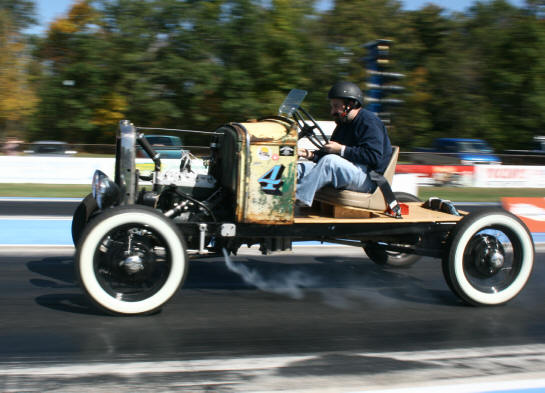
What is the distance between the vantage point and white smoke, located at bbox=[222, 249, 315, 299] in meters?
5.51

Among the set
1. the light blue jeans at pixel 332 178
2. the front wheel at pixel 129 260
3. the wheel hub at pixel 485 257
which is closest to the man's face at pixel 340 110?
the light blue jeans at pixel 332 178

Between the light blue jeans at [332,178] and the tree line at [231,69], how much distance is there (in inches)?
981

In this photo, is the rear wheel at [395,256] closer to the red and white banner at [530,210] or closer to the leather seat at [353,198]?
the leather seat at [353,198]

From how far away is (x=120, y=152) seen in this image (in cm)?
491

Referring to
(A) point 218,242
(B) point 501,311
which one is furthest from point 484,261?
(A) point 218,242

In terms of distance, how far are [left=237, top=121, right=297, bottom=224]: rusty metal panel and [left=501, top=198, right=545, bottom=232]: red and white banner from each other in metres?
5.83

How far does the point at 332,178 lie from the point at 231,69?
2749 centimetres

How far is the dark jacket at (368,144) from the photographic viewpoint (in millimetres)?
4996

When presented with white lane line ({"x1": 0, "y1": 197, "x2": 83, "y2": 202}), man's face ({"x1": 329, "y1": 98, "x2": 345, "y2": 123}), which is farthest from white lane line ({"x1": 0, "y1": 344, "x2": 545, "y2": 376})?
white lane line ({"x1": 0, "y1": 197, "x2": 83, "y2": 202})

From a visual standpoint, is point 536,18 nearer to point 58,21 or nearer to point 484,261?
point 58,21

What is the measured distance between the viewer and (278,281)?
5.88m

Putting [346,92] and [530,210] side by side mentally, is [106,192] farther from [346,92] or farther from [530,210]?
[530,210]

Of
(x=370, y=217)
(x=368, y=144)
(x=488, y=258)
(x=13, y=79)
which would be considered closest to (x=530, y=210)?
(x=488, y=258)

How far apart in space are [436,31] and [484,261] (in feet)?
121
